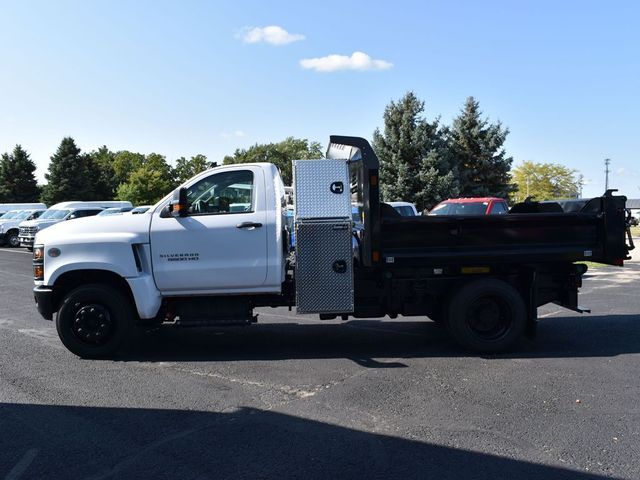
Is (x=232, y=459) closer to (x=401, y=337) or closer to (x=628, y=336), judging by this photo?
(x=401, y=337)

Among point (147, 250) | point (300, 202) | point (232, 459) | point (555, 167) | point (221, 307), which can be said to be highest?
point (555, 167)

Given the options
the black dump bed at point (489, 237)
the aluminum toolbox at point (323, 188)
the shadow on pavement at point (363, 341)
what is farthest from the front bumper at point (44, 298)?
the black dump bed at point (489, 237)

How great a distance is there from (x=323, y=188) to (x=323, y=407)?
2.71 m

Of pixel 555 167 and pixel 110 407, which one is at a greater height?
pixel 555 167

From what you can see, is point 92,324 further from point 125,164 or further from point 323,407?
point 125,164

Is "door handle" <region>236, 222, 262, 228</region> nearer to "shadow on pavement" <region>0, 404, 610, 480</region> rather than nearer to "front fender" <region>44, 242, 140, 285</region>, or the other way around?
"front fender" <region>44, 242, 140, 285</region>

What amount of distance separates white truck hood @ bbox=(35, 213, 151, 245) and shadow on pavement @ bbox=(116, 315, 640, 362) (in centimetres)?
145

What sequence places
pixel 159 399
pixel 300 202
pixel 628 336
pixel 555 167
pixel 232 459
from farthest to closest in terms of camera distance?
pixel 555 167 < pixel 628 336 < pixel 300 202 < pixel 159 399 < pixel 232 459

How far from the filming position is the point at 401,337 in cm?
809

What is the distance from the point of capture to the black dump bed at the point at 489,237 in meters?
6.97

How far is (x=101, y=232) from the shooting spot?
6852 millimetres

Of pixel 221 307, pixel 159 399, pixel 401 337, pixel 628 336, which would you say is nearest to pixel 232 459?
pixel 159 399

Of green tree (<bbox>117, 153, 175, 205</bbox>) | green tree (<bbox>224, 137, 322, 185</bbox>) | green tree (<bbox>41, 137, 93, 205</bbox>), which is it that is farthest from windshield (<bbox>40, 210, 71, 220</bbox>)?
green tree (<bbox>224, 137, 322, 185</bbox>)

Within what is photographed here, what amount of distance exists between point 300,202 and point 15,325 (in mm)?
5535
